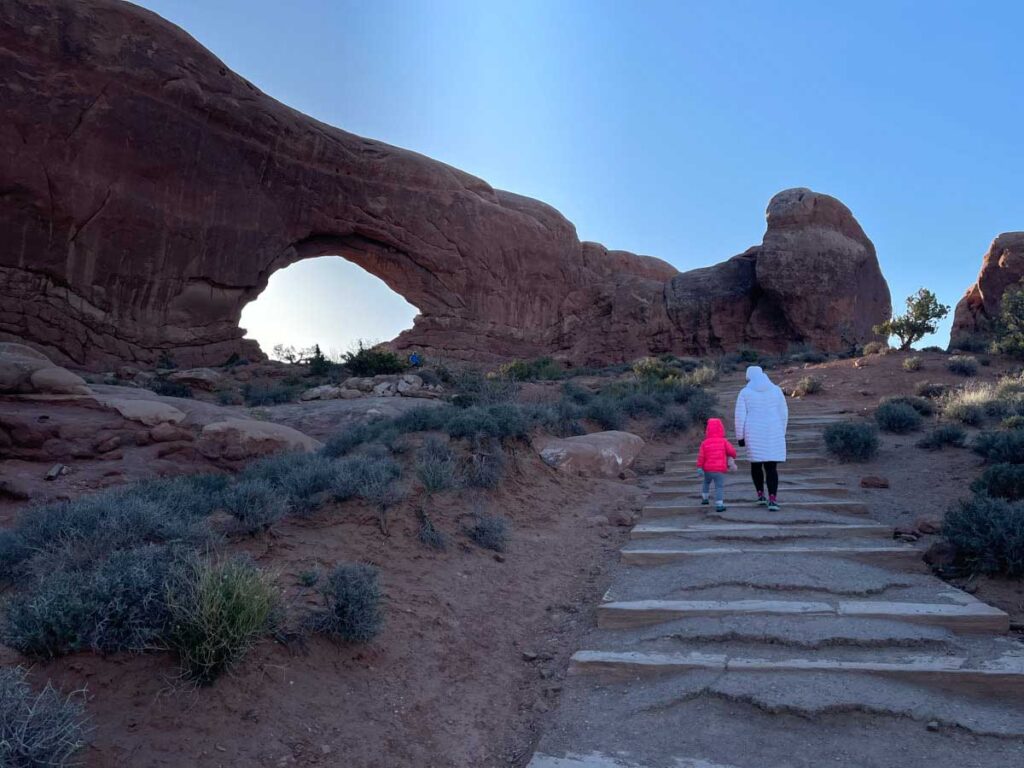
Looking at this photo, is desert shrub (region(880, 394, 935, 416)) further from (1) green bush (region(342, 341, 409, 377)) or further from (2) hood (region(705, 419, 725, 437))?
(1) green bush (region(342, 341, 409, 377))

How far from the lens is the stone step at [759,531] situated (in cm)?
668

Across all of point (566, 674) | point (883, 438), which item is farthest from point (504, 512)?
point (883, 438)

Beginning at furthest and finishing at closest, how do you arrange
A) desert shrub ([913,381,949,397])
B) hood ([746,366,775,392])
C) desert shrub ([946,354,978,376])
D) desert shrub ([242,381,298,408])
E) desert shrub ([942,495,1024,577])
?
desert shrub ([242,381,298,408]) → desert shrub ([946,354,978,376]) → desert shrub ([913,381,949,397]) → hood ([746,366,775,392]) → desert shrub ([942,495,1024,577])

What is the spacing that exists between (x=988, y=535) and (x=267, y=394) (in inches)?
667

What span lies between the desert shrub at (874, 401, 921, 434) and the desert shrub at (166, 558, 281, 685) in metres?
10.8

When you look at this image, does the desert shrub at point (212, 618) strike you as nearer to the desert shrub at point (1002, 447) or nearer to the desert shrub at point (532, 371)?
the desert shrub at point (1002, 447)

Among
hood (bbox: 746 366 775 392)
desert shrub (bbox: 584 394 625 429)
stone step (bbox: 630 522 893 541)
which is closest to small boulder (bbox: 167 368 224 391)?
desert shrub (bbox: 584 394 625 429)

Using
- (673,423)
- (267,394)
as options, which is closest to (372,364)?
(267,394)

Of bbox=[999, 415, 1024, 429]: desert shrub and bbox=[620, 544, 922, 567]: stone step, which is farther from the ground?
bbox=[999, 415, 1024, 429]: desert shrub

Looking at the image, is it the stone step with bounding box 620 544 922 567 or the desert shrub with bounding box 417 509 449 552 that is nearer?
the desert shrub with bounding box 417 509 449 552

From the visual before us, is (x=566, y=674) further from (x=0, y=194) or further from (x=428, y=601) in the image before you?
(x=0, y=194)

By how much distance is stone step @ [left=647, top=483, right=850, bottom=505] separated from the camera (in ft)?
27.0

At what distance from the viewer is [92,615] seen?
3.25 m

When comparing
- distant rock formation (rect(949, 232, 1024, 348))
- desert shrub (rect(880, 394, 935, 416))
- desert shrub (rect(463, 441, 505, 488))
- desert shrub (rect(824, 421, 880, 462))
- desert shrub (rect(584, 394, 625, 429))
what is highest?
distant rock formation (rect(949, 232, 1024, 348))
